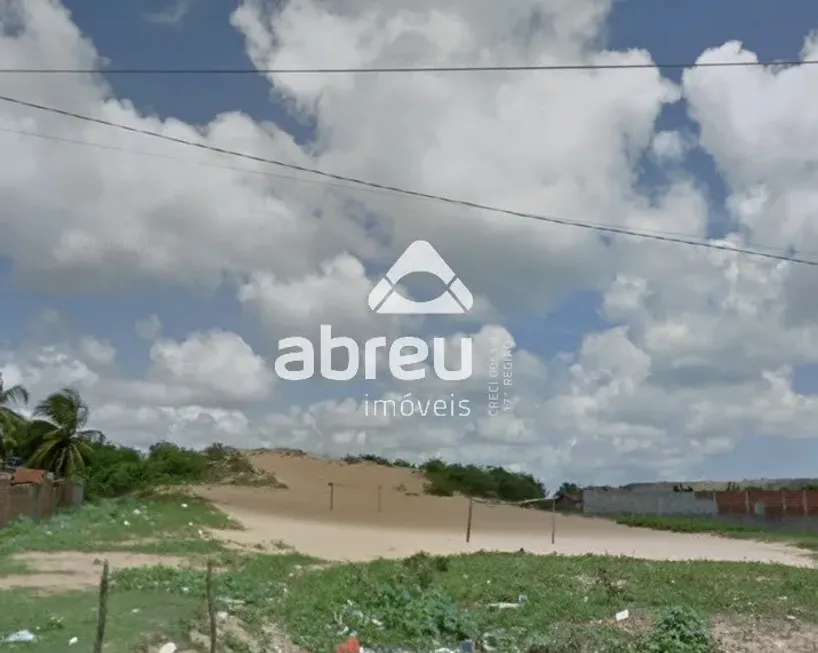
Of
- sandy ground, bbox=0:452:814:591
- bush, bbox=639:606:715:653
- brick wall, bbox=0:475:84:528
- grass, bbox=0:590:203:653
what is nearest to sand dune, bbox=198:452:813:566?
sandy ground, bbox=0:452:814:591

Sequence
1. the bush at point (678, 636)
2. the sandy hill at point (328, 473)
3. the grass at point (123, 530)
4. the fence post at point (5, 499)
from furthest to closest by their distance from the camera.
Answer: the sandy hill at point (328, 473)
the fence post at point (5, 499)
the grass at point (123, 530)
the bush at point (678, 636)

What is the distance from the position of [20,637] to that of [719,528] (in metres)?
33.0

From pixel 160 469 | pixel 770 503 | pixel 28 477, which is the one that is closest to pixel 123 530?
pixel 28 477

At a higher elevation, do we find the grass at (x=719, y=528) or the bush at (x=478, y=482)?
the bush at (x=478, y=482)

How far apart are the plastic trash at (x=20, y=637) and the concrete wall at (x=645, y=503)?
39039 mm

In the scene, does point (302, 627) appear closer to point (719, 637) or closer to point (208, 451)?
point (719, 637)

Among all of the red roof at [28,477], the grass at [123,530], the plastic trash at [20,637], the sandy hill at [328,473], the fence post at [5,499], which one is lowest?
the plastic trash at [20,637]

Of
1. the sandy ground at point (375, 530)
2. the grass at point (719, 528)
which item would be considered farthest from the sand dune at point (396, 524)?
the grass at point (719, 528)

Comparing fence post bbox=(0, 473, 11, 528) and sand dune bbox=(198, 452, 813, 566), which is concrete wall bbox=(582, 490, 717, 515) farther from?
fence post bbox=(0, 473, 11, 528)

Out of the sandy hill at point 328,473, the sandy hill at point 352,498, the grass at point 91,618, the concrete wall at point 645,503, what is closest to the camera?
the grass at point 91,618

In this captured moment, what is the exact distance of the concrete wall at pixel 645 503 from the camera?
44.6 metres

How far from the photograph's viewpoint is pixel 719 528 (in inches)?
1471

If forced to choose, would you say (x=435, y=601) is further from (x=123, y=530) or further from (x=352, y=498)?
(x=352, y=498)

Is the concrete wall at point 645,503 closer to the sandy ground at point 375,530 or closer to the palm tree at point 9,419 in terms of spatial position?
the sandy ground at point 375,530
